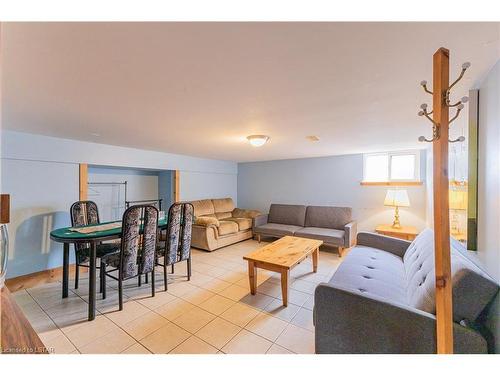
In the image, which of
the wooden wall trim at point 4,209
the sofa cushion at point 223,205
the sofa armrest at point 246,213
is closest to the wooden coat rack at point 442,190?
the wooden wall trim at point 4,209

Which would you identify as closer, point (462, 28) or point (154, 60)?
point (462, 28)

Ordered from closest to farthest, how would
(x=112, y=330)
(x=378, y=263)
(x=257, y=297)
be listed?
(x=112, y=330), (x=378, y=263), (x=257, y=297)

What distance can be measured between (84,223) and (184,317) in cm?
193

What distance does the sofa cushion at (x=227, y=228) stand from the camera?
13.9 feet

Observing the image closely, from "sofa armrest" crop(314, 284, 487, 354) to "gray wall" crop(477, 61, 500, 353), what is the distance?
29 cm

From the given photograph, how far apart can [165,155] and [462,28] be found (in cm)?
433

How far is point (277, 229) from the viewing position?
4.45 m

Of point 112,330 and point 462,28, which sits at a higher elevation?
point 462,28

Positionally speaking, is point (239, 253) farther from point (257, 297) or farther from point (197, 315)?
point (197, 315)

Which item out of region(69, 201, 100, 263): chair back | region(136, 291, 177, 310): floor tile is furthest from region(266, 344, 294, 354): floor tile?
region(69, 201, 100, 263): chair back

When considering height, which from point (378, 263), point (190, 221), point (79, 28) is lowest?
point (378, 263)

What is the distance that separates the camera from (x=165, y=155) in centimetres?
429

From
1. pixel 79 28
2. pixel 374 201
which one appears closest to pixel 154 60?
pixel 79 28

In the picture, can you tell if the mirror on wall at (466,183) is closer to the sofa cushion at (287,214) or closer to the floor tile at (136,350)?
the floor tile at (136,350)
